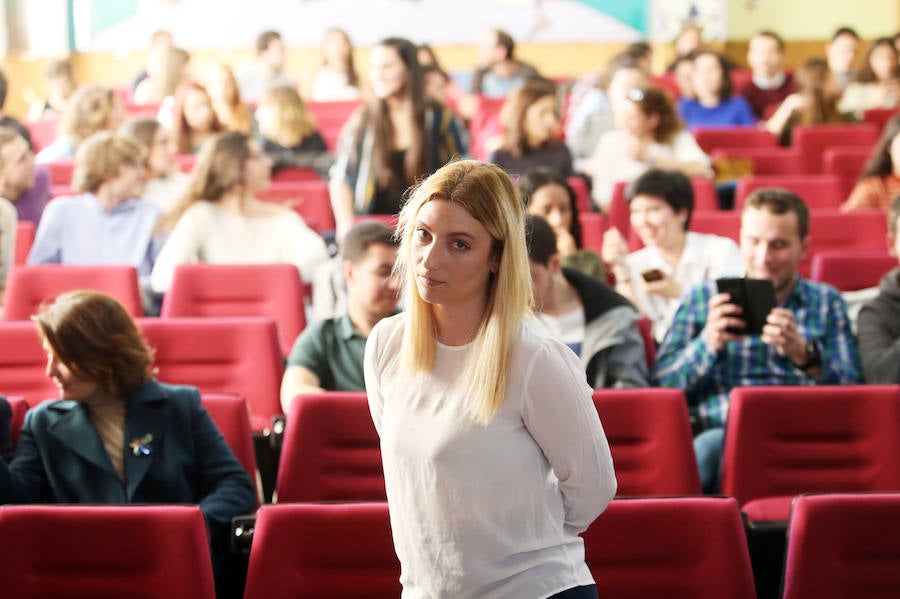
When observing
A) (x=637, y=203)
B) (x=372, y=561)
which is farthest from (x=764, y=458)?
(x=637, y=203)

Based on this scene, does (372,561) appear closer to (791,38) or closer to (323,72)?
(323,72)

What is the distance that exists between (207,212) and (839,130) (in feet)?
12.7

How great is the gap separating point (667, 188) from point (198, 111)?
312 centimetres

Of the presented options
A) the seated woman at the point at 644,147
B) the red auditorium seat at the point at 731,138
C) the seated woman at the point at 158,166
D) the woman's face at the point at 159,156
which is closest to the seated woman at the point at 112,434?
the seated woman at the point at 158,166

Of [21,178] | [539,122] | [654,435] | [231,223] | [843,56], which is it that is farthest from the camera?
[843,56]

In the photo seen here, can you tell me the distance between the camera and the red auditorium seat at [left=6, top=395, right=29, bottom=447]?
9.51ft

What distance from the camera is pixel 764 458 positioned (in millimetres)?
3061

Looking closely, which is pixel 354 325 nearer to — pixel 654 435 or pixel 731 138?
pixel 654 435

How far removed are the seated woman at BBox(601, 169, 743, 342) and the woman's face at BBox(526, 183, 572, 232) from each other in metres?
0.15

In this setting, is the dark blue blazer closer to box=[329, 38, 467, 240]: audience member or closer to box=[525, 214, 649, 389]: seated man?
box=[525, 214, 649, 389]: seated man

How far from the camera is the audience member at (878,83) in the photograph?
8383mm

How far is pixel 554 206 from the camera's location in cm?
431

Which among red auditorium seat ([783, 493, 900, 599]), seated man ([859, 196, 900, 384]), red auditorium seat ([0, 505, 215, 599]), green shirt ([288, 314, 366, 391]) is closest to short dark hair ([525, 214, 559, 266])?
green shirt ([288, 314, 366, 391])

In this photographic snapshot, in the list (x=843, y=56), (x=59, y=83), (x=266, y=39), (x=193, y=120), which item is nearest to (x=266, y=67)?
(x=266, y=39)
